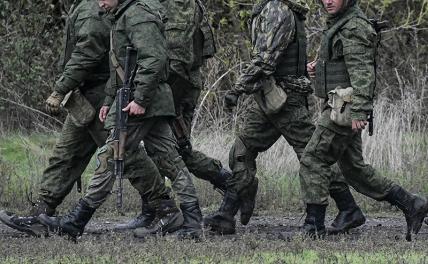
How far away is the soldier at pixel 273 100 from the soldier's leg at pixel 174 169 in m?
0.59

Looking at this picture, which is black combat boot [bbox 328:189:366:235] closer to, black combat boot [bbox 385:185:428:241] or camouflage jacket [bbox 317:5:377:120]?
black combat boot [bbox 385:185:428:241]

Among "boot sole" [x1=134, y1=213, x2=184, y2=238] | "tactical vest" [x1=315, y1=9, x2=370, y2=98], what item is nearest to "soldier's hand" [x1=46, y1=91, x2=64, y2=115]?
"boot sole" [x1=134, y1=213, x2=184, y2=238]

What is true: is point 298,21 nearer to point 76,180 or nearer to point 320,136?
point 320,136

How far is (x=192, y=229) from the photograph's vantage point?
392 inches

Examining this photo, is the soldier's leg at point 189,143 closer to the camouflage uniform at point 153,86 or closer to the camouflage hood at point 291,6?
the camouflage uniform at point 153,86

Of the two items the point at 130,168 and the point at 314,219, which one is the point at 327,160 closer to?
the point at 314,219

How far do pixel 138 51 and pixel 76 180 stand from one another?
1725 mm

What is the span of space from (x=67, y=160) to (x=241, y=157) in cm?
149

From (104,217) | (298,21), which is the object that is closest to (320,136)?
(298,21)

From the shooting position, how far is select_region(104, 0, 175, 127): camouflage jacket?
9.49 metres

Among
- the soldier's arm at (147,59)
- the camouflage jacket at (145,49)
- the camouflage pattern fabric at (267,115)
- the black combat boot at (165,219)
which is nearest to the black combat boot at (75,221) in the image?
the black combat boot at (165,219)

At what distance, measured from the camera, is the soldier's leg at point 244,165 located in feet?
34.3

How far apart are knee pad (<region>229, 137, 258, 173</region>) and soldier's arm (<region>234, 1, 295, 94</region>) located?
0.66 meters

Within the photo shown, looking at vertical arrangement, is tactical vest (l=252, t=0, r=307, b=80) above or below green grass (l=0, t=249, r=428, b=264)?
above
